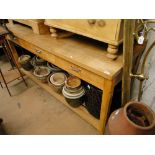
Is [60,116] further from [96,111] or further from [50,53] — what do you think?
[50,53]

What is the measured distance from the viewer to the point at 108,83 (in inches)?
33.3

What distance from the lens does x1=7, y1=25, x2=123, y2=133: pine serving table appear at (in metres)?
0.87

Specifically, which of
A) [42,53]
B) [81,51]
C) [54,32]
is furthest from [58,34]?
[81,51]

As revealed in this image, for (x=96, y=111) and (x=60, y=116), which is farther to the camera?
(x=60, y=116)

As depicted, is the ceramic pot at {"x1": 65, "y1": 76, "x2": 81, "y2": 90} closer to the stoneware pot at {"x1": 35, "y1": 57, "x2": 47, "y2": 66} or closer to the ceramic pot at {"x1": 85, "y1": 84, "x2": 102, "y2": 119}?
the ceramic pot at {"x1": 85, "y1": 84, "x2": 102, "y2": 119}

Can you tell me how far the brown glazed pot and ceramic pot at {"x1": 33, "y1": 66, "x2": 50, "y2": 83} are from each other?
91 cm

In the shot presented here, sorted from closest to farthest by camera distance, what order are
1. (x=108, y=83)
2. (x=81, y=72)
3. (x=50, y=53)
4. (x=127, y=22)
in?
(x=127, y=22), (x=108, y=83), (x=81, y=72), (x=50, y=53)

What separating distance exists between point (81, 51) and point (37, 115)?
0.81 m

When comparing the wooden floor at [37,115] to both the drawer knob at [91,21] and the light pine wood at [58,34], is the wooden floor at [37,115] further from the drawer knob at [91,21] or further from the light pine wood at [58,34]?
the drawer knob at [91,21]

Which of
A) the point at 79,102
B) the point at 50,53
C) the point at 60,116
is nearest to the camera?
the point at 50,53

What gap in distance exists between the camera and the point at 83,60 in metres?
0.94
